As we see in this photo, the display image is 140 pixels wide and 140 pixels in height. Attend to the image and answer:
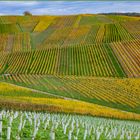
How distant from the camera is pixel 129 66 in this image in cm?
8256

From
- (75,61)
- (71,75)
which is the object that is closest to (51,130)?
(71,75)

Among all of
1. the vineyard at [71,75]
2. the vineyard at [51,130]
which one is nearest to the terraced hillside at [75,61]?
the vineyard at [71,75]

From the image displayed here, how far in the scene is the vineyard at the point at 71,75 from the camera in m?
27.8

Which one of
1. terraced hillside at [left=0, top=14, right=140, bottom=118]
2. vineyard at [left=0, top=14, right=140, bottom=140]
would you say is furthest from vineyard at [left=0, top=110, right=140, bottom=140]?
terraced hillside at [left=0, top=14, right=140, bottom=118]

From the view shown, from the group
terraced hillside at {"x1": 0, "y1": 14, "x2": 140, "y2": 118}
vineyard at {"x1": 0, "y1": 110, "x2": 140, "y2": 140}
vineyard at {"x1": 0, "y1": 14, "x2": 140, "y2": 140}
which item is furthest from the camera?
terraced hillside at {"x1": 0, "y1": 14, "x2": 140, "y2": 118}

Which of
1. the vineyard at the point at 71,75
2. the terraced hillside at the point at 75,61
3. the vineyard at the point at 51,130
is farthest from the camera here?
the terraced hillside at the point at 75,61

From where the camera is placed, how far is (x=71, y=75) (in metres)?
80.8

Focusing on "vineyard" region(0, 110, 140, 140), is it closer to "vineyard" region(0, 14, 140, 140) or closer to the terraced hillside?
"vineyard" region(0, 14, 140, 140)

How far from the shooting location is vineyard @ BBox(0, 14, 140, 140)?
91.3ft

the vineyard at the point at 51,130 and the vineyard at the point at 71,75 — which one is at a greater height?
the vineyard at the point at 71,75

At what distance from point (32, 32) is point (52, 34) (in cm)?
1188

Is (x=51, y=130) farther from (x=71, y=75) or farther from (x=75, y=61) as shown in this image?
(x=75, y=61)

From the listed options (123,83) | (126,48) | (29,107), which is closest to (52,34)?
(126,48)

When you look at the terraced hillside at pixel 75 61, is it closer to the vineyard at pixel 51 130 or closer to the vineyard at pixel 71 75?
the vineyard at pixel 71 75
